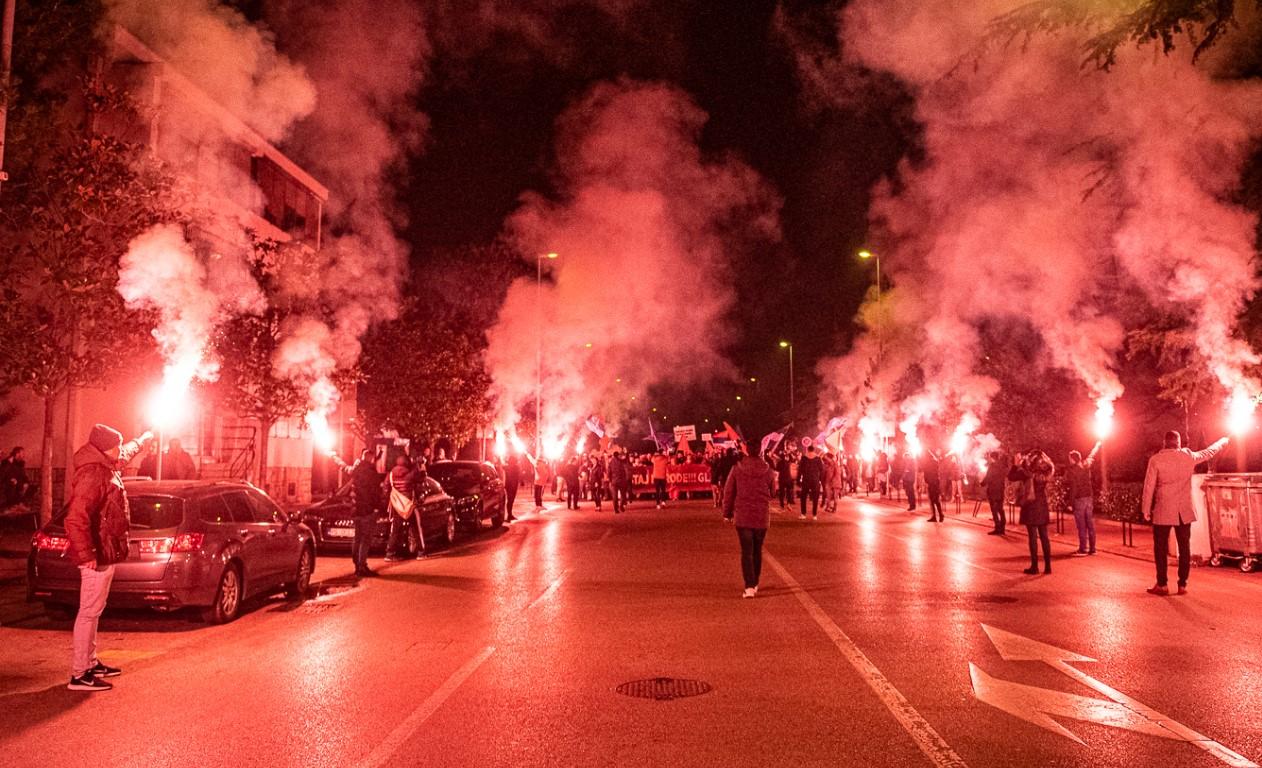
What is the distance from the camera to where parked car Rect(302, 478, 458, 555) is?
16.8m

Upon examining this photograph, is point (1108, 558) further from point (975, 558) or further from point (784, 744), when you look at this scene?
point (784, 744)

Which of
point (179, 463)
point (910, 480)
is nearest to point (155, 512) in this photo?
point (179, 463)

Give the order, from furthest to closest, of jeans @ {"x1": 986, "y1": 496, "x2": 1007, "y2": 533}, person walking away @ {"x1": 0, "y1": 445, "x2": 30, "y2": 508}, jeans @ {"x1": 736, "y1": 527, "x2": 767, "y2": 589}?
jeans @ {"x1": 986, "y1": 496, "x2": 1007, "y2": 533}
person walking away @ {"x1": 0, "y1": 445, "x2": 30, "y2": 508}
jeans @ {"x1": 736, "y1": 527, "x2": 767, "y2": 589}

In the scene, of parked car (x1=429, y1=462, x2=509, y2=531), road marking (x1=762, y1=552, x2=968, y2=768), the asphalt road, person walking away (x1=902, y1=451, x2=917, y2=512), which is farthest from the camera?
person walking away (x1=902, y1=451, x2=917, y2=512)

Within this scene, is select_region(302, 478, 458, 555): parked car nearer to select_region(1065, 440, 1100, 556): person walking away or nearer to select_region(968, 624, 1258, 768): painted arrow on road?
select_region(968, 624, 1258, 768): painted arrow on road

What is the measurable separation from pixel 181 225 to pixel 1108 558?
15182mm

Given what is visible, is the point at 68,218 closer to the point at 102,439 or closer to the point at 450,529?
the point at 102,439

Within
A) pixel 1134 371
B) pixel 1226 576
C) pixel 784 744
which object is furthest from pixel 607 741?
pixel 1134 371

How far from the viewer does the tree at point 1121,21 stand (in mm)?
11766

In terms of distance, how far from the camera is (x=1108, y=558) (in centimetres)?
1623

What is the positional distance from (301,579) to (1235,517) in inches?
505

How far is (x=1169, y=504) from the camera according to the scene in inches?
465

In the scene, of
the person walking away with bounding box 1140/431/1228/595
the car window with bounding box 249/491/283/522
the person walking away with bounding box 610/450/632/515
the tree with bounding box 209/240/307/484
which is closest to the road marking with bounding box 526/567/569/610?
the car window with bounding box 249/491/283/522

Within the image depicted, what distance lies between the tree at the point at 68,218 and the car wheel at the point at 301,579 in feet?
10.6
